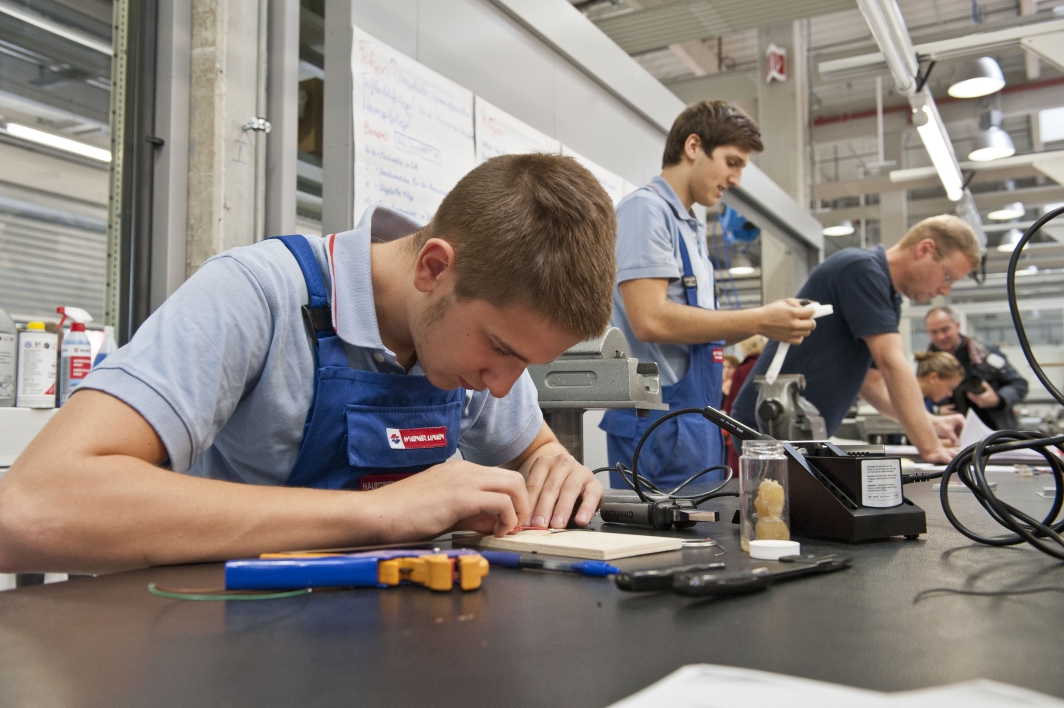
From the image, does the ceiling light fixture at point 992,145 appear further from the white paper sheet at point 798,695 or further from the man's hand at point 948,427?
the white paper sheet at point 798,695

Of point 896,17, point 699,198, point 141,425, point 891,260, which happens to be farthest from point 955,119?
point 141,425

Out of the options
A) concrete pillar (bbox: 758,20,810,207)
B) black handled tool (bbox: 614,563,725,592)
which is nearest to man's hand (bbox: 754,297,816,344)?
black handled tool (bbox: 614,563,725,592)

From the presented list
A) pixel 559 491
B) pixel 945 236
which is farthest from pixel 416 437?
pixel 945 236

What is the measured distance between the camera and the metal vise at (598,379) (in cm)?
142

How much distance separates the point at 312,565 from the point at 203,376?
33cm

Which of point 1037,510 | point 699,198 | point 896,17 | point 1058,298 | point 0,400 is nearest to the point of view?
point 1037,510

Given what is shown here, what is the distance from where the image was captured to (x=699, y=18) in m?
4.71

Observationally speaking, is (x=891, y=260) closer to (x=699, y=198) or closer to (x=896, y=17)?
(x=699, y=198)

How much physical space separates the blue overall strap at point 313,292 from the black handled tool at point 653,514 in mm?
428

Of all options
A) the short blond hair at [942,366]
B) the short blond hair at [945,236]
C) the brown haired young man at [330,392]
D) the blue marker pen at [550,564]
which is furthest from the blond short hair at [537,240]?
the short blond hair at [942,366]

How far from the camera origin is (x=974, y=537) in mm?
838

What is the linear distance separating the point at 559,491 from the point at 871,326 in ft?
5.81

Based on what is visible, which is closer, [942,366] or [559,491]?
[559,491]

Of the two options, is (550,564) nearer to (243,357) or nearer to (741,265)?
(243,357)
